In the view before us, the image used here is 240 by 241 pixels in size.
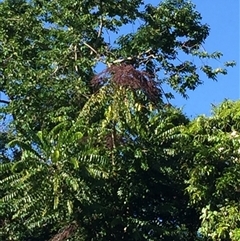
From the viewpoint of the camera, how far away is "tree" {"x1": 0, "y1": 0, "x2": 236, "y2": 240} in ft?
40.3

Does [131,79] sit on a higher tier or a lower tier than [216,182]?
higher

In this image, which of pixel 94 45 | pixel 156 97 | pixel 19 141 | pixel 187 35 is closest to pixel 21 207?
pixel 19 141

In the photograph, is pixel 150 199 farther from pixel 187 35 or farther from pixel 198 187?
pixel 187 35

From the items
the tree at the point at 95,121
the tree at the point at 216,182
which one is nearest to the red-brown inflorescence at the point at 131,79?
the tree at the point at 95,121

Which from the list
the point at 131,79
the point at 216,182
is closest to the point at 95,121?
the point at 131,79

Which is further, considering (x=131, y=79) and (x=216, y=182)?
(x=216, y=182)

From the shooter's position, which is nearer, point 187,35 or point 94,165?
point 94,165

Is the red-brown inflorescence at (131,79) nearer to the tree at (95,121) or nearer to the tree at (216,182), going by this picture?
the tree at (95,121)

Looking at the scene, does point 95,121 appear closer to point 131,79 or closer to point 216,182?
point 131,79

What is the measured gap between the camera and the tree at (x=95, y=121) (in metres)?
12.3

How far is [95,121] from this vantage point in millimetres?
13859

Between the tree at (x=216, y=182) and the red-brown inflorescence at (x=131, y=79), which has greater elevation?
the red-brown inflorescence at (x=131, y=79)

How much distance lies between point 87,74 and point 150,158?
3975 millimetres

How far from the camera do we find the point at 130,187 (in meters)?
13.4
